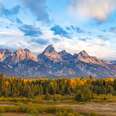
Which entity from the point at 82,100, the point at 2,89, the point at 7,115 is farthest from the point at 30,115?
the point at 2,89

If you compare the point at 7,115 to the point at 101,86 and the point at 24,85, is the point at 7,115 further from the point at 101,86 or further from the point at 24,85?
the point at 101,86

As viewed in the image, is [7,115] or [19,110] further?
[19,110]

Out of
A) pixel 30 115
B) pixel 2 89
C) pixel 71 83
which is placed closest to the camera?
pixel 30 115

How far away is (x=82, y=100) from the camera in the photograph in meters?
118

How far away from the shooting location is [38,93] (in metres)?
167

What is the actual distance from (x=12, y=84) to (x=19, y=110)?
96.2 m

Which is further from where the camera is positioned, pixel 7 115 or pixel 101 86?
pixel 101 86

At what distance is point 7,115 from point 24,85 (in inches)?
4205

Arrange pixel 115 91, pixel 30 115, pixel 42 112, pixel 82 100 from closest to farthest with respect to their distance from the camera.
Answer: pixel 30 115 < pixel 42 112 < pixel 82 100 < pixel 115 91

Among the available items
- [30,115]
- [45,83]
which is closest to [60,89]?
[45,83]

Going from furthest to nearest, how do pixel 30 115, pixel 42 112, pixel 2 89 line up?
1. pixel 2 89
2. pixel 42 112
3. pixel 30 115

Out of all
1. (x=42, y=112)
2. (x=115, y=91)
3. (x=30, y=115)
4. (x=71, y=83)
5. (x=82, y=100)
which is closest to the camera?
(x=30, y=115)

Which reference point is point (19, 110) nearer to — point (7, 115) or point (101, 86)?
point (7, 115)

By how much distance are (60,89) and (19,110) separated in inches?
4120
